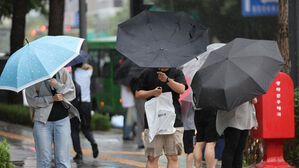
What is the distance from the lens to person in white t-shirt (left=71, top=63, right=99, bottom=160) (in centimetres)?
1242

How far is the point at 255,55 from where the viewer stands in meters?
8.53

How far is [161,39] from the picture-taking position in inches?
334

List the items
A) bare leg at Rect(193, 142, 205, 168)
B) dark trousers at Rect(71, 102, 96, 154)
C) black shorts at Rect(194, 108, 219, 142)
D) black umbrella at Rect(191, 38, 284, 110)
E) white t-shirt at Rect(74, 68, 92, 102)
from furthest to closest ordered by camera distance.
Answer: white t-shirt at Rect(74, 68, 92, 102) < dark trousers at Rect(71, 102, 96, 154) < bare leg at Rect(193, 142, 205, 168) < black shorts at Rect(194, 108, 219, 142) < black umbrella at Rect(191, 38, 284, 110)

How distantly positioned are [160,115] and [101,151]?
6.14 meters

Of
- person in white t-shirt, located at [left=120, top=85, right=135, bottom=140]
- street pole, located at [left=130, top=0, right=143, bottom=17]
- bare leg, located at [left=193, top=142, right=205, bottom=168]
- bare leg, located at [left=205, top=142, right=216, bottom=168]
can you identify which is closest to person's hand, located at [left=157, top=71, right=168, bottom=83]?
bare leg, located at [left=205, top=142, right=216, bottom=168]

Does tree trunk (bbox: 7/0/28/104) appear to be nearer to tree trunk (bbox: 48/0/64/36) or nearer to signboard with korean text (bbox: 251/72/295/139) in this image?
tree trunk (bbox: 48/0/64/36)

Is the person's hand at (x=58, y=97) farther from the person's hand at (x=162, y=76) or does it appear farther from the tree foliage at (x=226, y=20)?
the tree foliage at (x=226, y=20)

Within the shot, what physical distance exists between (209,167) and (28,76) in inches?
111

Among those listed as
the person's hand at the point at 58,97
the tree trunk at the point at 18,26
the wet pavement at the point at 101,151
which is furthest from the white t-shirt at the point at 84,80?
the tree trunk at the point at 18,26

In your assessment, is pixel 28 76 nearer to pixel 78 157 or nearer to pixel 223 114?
pixel 223 114

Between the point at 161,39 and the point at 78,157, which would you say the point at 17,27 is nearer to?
the point at 78,157

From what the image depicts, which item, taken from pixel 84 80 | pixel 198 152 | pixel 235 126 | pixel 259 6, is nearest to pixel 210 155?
pixel 198 152

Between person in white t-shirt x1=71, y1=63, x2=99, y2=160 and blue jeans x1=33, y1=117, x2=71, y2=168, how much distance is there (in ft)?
12.0

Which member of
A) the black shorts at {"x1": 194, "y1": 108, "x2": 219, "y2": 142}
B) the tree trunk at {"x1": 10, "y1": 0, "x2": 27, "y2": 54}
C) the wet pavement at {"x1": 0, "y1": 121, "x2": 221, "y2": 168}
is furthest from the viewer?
the tree trunk at {"x1": 10, "y1": 0, "x2": 27, "y2": 54}
